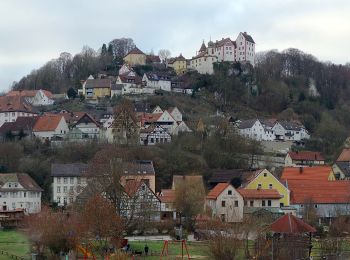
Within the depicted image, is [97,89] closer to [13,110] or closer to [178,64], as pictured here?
[13,110]

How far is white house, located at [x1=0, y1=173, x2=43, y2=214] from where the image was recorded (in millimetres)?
66750

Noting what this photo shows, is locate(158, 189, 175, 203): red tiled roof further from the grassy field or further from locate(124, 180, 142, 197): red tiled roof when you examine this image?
the grassy field

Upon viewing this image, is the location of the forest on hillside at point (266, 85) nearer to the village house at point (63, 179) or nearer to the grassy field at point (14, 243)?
the village house at point (63, 179)

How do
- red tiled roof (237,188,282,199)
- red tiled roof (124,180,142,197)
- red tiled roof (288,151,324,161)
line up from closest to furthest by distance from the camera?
1. red tiled roof (124,180,142,197)
2. red tiled roof (237,188,282,199)
3. red tiled roof (288,151,324,161)

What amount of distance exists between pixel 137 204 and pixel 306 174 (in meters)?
20.5

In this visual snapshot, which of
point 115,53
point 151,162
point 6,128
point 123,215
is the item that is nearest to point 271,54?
point 115,53

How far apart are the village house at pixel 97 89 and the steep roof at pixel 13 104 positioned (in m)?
8.83

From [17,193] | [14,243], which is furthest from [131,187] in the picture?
[17,193]

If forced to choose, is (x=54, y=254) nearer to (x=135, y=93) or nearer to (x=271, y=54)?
(x=135, y=93)

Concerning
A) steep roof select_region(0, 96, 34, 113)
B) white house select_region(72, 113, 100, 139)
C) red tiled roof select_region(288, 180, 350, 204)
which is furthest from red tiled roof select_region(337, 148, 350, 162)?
steep roof select_region(0, 96, 34, 113)

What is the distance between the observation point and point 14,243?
44.4 metres

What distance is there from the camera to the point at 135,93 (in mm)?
109688

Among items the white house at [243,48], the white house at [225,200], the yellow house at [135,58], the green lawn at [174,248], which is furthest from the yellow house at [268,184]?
the yellow house at [135,58]

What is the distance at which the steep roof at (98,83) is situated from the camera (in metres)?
109
